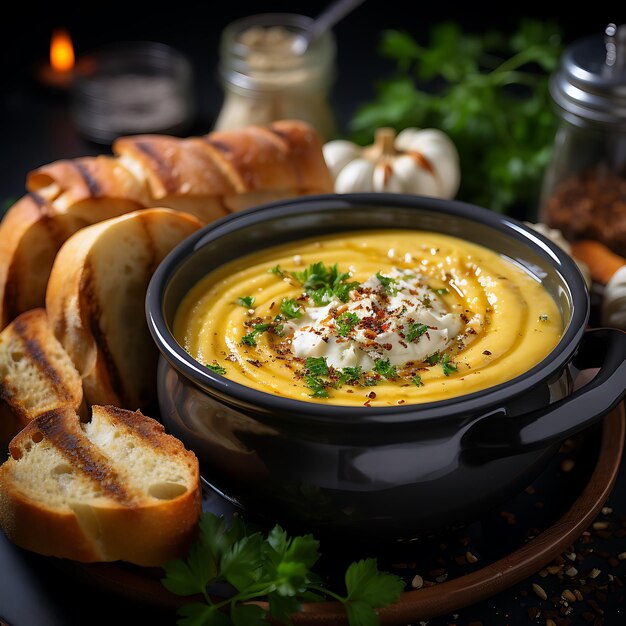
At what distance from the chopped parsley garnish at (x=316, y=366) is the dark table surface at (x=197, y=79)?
660 mm

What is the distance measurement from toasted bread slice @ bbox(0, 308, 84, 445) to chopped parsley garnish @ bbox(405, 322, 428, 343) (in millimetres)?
952

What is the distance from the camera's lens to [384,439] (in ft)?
7.70

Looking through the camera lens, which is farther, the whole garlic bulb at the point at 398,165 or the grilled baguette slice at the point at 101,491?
the whole garlic bulb at the point at 398,165

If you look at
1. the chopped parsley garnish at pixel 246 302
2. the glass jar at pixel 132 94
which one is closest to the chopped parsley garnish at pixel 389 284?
the chopped parsley garnish at pixel 246 302

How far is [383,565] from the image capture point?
2596 mm

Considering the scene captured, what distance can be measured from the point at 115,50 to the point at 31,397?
10.5 ft

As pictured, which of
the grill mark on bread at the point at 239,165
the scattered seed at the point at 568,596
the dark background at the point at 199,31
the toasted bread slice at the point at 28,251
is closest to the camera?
the scattered seed at the point at 568,596

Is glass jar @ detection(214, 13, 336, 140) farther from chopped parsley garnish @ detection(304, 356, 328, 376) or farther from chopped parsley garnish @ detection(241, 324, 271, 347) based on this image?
chopped parsley garnish @ detection(304, 356, 328, 376)

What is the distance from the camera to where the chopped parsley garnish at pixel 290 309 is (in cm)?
287

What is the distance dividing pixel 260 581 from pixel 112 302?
3.77 ft

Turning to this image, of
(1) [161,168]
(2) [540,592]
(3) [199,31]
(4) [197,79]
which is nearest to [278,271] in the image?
(1) [161,168]

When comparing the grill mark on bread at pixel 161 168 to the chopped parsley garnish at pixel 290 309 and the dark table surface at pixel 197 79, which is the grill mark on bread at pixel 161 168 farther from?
the dark table surface at pixel 197 79

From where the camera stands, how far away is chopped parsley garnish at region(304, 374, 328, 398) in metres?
2.48

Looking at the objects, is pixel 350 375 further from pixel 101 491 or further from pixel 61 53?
pixel 61 53
